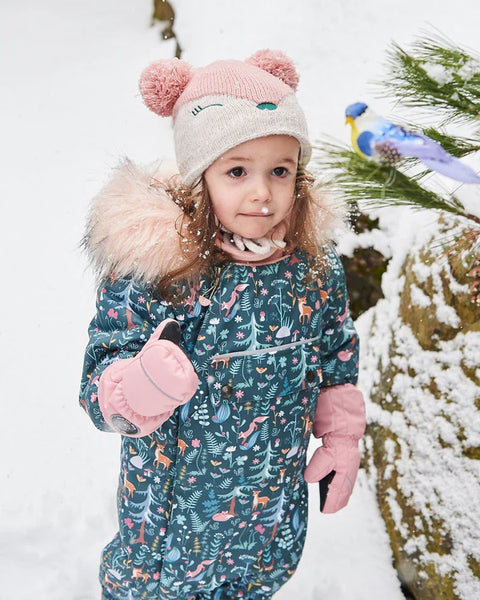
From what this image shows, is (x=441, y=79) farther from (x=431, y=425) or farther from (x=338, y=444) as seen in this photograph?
(x=431, y=425)

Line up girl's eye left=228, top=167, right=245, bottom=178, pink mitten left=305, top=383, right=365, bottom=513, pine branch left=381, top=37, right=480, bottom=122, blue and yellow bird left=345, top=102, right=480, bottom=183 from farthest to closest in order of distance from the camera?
pink mitten left=305, top=383, right=365, bottom=513
girl's eye left=228, top=167, right=245, bottom=178
pine branch left=381, top=37, right=480, bottom=122
blue and yellow bird left=345, top=102, right=480, bottom=183

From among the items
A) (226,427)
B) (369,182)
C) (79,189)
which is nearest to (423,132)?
(369,182)

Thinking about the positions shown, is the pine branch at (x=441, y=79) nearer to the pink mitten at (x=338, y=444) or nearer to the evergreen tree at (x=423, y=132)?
the evergreen tree at (x=423, y=132)

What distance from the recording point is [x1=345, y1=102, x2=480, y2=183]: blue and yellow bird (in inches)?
27.6

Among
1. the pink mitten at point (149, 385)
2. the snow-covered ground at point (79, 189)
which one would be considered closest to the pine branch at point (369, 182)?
the pink mitten at point (149, 385)

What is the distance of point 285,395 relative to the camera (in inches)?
54.2

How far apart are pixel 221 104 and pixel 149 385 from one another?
62 cm

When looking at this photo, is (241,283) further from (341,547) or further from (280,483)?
(341,547)

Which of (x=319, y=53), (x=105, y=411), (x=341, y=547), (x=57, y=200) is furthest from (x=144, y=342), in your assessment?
(x=319, y=53)

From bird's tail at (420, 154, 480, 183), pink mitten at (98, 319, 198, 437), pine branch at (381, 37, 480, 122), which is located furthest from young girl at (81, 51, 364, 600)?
bird's tail at (420, 154, 480, 183)

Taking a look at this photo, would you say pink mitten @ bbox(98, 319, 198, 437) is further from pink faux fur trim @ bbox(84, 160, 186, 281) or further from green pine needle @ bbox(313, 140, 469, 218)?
green pine needle @ bbox(313, 140, 469, 218)

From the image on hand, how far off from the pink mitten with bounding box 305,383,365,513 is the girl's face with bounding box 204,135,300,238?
0.57 m

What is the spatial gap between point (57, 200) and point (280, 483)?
2952 millimetres

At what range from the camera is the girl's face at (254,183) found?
1195mm
